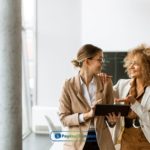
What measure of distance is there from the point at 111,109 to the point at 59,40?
3785 millimetres

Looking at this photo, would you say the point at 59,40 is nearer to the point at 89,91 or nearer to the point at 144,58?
the point at 144,58

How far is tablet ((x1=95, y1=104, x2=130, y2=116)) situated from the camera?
2102mm

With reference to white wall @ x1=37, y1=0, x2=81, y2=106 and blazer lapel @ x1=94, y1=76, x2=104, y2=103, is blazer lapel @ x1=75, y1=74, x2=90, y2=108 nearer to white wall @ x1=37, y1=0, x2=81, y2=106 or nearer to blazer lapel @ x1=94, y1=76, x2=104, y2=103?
blazer lapel @ x1=94, y1=76, x2=104, y2=103

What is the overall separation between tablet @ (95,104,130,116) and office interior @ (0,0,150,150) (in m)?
2.91

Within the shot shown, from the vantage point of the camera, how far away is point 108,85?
227cm

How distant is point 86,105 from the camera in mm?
2207

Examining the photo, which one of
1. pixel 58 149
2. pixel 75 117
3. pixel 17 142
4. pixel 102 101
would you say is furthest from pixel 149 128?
pixel 58 149

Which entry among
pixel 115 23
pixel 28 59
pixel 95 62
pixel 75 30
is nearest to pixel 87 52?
pixel 95 62

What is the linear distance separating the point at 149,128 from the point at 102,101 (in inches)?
20.3

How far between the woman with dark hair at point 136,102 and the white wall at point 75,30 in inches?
102

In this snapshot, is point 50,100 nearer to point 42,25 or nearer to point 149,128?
point 42,25

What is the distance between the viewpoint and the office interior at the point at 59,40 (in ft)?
16.8

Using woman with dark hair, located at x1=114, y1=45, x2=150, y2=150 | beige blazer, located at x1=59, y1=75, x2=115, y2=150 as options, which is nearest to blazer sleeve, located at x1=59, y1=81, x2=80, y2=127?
beige blazer, located at x1=59, y1=75, x2=115, y2=150

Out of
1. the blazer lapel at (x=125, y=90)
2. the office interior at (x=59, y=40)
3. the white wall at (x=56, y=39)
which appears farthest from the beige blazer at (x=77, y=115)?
the white wall at (x=56, y=39)
